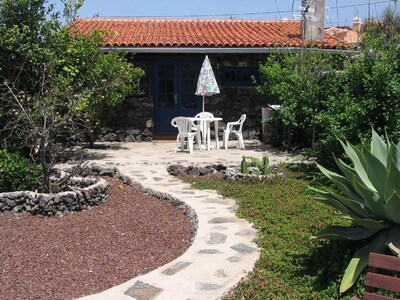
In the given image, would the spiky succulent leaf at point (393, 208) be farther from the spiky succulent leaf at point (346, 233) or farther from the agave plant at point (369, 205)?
the spiky succulent leaf at point (346, 233)

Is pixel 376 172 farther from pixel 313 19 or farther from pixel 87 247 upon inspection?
pixel 313 19

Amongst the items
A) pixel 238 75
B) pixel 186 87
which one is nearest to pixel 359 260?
pixel 238 75

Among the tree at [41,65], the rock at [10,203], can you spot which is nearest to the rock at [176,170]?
the tree at [41,65]

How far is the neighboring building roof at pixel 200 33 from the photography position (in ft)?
44.1

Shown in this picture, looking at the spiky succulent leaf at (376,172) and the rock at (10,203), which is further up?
the spiky succulent leaf at (376,172)

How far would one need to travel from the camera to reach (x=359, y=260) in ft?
12.7

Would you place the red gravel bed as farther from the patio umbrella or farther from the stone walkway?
the patio umbrella

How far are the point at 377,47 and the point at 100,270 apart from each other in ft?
21.6

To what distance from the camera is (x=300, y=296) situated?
377 centimetres

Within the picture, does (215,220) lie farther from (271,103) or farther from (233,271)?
(271,103)

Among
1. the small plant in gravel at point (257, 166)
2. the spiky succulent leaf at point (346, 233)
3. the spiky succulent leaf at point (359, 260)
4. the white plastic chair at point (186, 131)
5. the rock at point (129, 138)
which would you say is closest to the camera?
the spiky succulent leaf at point (359, 260)

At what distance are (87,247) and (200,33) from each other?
11124mm

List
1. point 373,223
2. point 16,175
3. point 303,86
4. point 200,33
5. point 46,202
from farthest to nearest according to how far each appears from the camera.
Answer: point 200,33 → point 303,86 → point 16,175 → point 46,202 → point 373,223

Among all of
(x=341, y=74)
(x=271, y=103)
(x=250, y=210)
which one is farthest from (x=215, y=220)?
(x=271, y=103)
